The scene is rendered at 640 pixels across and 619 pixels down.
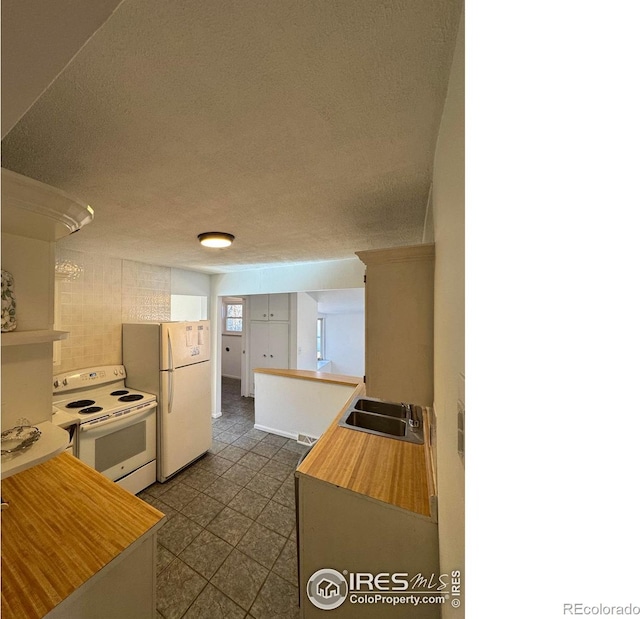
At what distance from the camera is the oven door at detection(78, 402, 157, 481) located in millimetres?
1901

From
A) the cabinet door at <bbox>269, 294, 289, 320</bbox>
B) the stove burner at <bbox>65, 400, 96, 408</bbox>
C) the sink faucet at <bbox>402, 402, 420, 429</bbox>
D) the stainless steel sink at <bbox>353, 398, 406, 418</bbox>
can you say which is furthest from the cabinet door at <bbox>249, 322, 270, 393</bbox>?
the sink faucet at <bbox>402, 402, 420, 429</bbox>

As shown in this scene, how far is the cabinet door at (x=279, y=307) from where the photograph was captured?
14.5 feet

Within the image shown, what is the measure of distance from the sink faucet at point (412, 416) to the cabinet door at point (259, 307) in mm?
3200

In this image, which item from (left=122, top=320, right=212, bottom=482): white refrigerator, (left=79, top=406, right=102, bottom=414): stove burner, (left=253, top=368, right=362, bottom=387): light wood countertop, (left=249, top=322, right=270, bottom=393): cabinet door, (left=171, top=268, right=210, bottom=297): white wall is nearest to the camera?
(left=79, top=406, right=102, bottom=414): stove burner

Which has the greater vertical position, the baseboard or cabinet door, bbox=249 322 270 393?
cabinet door, bbox=249 322 270 393

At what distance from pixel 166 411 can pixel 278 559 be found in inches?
65.4

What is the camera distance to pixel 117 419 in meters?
2.08

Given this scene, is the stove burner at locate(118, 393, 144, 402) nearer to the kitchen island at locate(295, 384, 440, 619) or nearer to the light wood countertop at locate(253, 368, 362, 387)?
the light wood countertop at locate(253, 368, 362, 387)

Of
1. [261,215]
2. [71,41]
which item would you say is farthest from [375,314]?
[71,41]

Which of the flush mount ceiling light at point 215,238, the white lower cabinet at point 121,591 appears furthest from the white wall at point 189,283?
the white lower cabinet at point 121,591

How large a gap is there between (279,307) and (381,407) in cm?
282

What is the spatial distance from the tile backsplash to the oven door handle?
830 mm

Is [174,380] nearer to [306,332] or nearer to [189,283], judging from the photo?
[189,283]

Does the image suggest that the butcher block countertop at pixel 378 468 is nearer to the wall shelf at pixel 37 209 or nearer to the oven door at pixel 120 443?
the wall shelf at pixel 37 209
